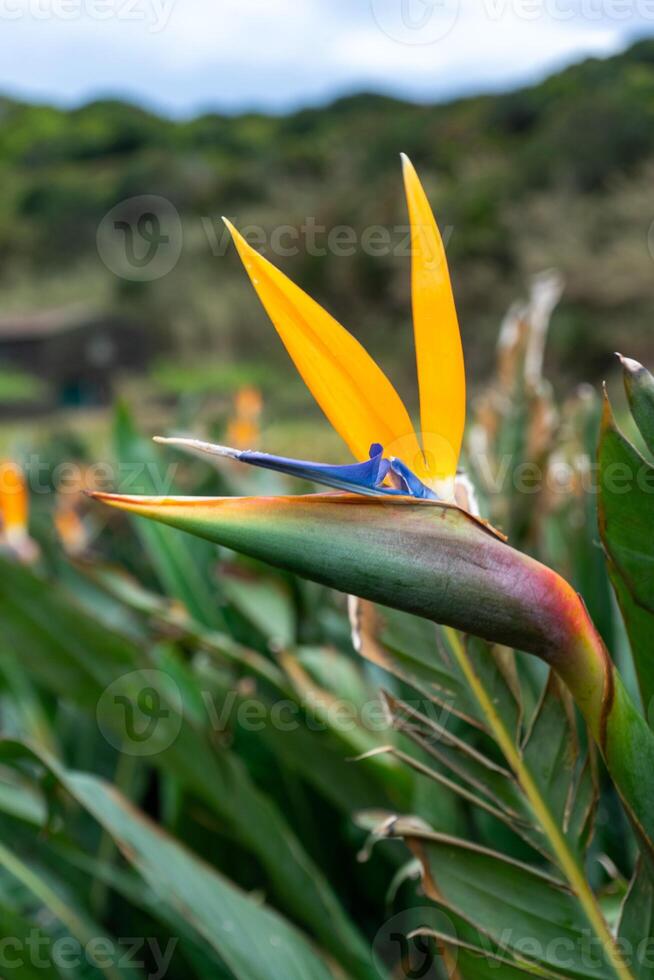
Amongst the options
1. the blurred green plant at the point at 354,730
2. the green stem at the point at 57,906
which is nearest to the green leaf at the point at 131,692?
the blurred green plant at the point at 354,730

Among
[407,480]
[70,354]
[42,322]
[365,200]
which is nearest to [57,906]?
[407,480]

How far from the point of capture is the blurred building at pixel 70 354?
753 centimetres

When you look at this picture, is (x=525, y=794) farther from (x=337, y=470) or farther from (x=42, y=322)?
(x=42, y=322)

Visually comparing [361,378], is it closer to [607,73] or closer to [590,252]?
[590,252]

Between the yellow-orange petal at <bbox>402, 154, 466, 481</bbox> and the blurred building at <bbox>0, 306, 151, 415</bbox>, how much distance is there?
7.51m

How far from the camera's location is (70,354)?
7699mm

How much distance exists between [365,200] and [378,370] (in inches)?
291

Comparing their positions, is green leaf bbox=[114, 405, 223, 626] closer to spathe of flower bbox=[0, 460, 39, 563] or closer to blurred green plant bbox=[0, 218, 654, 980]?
blurred green plant bbox=[0, 218, 654, 980]

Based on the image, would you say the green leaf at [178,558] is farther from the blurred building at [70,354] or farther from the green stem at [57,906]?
the blurred building at [70,354]

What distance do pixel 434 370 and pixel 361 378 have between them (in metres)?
0.03

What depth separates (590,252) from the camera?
6012mm

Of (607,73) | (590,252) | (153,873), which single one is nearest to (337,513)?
(153,873)

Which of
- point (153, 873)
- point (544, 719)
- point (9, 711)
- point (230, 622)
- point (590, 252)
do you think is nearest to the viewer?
point (544, 719)

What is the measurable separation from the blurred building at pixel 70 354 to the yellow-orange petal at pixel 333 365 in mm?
7508
